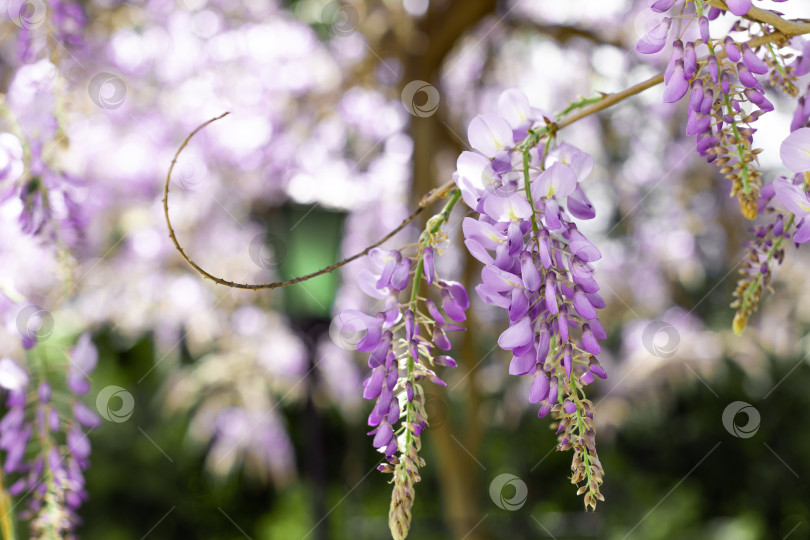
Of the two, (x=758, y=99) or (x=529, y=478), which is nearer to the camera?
(x=758, y=99)

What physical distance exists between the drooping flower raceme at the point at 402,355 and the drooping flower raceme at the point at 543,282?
0.14 feet

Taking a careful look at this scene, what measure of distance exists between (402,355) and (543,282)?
148mm

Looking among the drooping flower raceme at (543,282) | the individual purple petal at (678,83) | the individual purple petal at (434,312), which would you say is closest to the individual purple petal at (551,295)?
the drooping flower raceme at (543,282)

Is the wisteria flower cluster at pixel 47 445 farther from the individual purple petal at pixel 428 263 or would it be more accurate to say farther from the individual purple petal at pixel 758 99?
the individual purple petal at pixel 758 99

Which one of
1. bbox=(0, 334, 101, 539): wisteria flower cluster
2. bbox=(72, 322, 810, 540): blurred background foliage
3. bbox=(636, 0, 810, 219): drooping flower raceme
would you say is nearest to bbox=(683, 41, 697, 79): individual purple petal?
bbox=(636, 0, 810, 219): drooping flower raceme

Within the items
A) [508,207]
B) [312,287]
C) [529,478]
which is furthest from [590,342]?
[529,478]

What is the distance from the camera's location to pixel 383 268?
71 centimetres

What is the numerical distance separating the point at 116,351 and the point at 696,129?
649 cm

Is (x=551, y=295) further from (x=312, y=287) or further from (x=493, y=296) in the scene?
(x=312, y=287)

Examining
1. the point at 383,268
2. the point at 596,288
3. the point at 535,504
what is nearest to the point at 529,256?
the point at 596,288

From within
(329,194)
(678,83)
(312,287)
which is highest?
(678,83)

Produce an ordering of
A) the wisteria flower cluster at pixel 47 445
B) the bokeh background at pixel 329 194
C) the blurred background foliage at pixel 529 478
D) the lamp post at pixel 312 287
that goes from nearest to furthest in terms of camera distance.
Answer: the wisteria flower cluster at pixel 47 445, the lamp post at pixel 312 287, the bokeh background at pixel 329 194, the blurred background foliage at pixel 529 478

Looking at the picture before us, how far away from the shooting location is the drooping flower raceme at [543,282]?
1.89ft

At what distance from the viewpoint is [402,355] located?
2.17 ft
